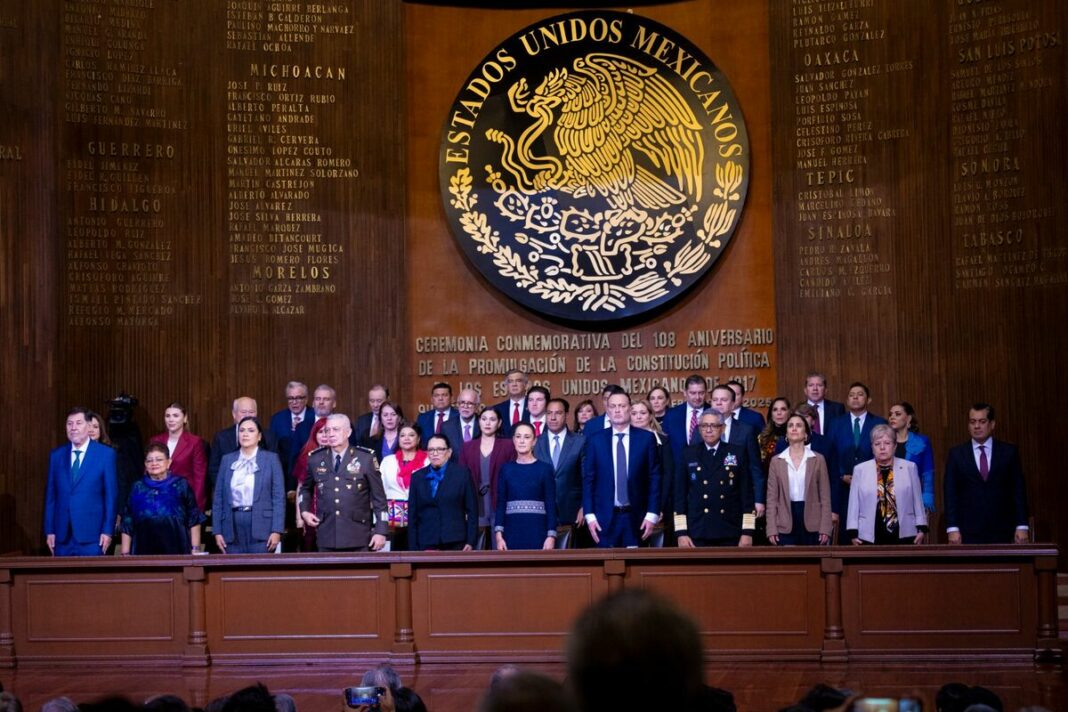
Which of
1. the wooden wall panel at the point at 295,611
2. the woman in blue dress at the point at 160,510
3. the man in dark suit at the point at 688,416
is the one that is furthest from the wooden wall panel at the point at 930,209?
the woman in blue dress at the point at 160,510

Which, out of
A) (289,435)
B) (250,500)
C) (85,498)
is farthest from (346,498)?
(289,435)

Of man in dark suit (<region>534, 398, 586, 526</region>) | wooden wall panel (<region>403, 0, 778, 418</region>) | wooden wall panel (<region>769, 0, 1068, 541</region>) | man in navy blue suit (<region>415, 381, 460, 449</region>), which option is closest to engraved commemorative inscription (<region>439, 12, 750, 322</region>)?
wooden wall panel (<region>403, 0, 778, 418</region>)

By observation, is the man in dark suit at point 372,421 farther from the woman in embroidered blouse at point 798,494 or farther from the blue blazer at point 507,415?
the woman in embroidered blouse at point 798,494

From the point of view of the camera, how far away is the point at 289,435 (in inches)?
390

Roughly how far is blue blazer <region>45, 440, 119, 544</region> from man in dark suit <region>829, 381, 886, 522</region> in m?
4.85

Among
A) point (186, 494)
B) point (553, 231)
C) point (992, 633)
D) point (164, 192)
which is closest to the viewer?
point (992, 633)

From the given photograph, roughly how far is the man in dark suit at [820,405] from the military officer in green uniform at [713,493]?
1.40m

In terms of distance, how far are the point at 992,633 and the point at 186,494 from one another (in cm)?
492

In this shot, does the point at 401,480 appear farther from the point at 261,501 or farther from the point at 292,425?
the point at 292,425

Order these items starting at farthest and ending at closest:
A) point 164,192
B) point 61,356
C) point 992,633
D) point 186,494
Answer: point 164,192 < point 61,356 < point 186,494 < point 992,633

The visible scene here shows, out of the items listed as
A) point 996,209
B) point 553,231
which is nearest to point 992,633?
point 996,209

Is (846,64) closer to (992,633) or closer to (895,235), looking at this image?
(895,235)

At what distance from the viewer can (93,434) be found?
8.61 m

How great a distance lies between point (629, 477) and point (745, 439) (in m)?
0.82
